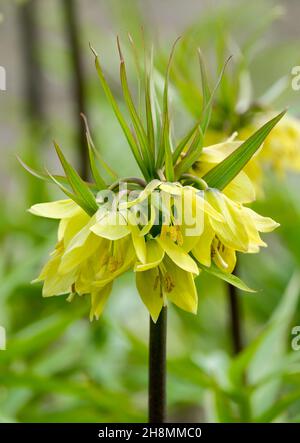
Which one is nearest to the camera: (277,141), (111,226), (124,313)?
(111,226)

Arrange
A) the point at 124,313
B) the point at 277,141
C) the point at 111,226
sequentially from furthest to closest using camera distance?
the point at 124,313 → the point at 277,141 → the point at 111,226

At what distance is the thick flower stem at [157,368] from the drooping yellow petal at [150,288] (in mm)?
12

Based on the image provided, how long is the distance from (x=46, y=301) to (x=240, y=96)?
0.62 meters

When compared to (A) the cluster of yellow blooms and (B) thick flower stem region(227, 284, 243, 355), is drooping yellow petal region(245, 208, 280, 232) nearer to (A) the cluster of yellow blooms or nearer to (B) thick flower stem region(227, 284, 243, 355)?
(A) the cluster of yellow blooms

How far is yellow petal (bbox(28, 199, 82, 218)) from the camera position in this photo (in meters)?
0.61

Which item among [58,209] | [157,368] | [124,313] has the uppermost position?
[124,313]

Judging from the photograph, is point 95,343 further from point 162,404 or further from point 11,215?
point 162,404

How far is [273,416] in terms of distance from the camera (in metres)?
0.90

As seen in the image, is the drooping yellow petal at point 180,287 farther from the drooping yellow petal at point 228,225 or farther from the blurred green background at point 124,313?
the blurred green background at point 124,313

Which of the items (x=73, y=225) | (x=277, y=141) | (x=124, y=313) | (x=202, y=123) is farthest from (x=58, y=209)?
(x=124, y=313)

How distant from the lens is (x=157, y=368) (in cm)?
62

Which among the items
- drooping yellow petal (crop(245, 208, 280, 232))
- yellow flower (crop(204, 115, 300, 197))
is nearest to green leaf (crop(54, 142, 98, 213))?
drooping yellow petal (crop(245, 208, 280, 232))

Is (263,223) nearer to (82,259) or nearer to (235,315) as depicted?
(82,259)

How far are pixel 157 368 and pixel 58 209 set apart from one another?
5.4 inches
